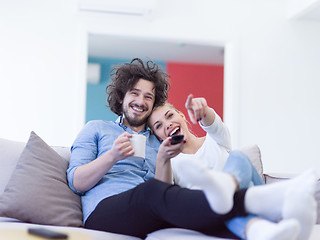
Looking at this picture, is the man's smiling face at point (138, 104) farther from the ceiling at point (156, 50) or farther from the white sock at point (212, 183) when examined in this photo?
the ceiling at point (156, 50)

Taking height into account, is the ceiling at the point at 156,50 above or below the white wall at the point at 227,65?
above

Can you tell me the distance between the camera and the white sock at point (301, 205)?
1089 millimetres

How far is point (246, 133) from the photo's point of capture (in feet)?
14.5

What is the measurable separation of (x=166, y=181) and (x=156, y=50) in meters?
4.69

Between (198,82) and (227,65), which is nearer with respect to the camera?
(227,65)

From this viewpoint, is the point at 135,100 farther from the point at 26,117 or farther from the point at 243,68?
the point at 243,68

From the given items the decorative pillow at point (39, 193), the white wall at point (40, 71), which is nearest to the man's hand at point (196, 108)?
the decorative pillow at point (39, 193)

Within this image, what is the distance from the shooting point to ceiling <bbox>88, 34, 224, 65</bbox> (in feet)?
19.1

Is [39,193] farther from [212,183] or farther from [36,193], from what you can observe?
[212,183]

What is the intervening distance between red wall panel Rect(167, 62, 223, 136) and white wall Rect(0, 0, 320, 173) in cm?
216

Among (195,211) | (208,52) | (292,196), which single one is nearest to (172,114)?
(195,211)

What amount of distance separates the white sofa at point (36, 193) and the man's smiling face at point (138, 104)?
1.32 ft

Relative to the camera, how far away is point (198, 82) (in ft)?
22.3

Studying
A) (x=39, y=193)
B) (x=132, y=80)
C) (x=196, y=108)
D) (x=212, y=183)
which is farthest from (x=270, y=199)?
(x=132, y=80)
